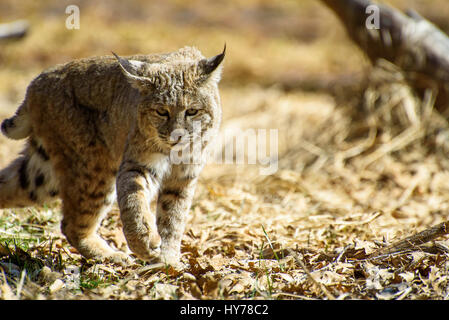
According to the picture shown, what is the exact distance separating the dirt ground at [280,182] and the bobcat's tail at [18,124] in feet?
2.78

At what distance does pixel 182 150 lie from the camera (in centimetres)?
422

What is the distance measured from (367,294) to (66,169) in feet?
8.37

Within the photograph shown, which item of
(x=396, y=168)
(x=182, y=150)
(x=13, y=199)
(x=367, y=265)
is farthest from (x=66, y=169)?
(x=396, y=168)

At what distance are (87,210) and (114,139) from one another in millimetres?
637

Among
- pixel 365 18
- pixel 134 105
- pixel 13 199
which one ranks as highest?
pixel 365 18

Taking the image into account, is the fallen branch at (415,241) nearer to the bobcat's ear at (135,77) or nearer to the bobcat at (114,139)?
the bobcat at (114,139)

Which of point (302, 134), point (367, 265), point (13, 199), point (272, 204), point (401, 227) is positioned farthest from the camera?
point (302, 134)

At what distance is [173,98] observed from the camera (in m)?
4.03

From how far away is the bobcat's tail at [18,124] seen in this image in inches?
181

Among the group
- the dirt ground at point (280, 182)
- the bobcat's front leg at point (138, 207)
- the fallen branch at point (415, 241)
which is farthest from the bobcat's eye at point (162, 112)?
the fallen branch at point (415, 241)

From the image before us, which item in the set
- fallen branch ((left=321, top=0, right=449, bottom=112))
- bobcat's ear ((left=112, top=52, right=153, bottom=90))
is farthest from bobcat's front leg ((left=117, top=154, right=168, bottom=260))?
fallen branch ((left=321, top=0, right=449, bottom=112))

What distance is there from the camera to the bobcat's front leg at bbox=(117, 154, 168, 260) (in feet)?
12.5

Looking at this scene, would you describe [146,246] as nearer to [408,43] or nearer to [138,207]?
[138,207]
